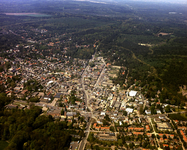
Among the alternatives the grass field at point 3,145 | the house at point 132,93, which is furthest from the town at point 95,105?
the grass field at point 3,145

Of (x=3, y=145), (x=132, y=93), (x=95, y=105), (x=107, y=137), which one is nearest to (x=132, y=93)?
(x=132, y=93)

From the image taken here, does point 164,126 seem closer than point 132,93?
Yes

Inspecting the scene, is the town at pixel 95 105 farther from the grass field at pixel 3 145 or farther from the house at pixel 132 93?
the grass field at pixel 3 145

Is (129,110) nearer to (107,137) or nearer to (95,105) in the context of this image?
(95,105)

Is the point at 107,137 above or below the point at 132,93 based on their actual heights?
below

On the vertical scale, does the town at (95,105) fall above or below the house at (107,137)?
above

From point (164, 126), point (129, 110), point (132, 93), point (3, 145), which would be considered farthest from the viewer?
point (132, 93)

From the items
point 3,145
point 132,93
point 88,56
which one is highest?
point 88,56

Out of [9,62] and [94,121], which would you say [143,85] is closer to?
[94,121]

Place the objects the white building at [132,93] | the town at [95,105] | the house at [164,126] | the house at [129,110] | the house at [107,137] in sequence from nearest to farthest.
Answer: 1. the house at [107,137]
2. the town at [95,105]
3. the house at [164,126]
4. the house at [129,110]
5. the white building at [132,93]

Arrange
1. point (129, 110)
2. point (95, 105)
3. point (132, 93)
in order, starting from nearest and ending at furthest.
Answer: point (129, 110) < point (95, 105) < point (132, 93)

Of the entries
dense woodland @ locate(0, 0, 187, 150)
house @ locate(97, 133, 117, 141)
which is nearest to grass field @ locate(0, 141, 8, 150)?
dense woodland @ locate(0, 0, 187, 150)
